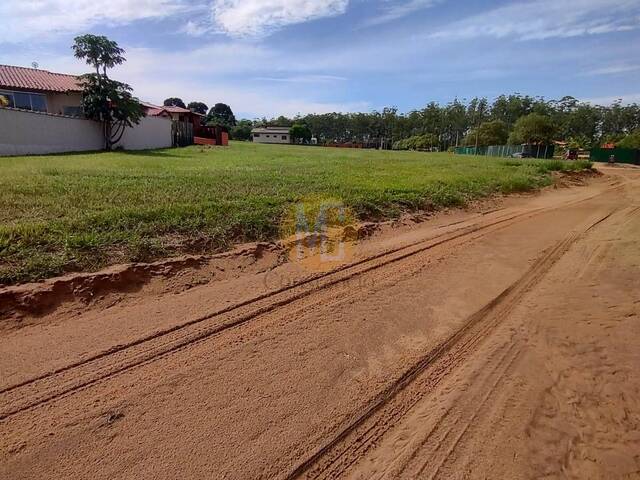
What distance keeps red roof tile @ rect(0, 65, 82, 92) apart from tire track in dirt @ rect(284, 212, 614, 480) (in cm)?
2267

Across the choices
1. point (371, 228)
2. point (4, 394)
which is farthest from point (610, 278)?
point (4, 394)

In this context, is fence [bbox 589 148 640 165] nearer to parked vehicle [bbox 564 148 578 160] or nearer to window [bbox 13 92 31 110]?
parked vehicle [bbox 564 148 578 160]

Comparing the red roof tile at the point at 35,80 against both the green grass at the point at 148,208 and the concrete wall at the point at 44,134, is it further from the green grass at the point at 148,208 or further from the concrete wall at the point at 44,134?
the green grass at the point at 148,208

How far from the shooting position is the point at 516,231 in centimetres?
709

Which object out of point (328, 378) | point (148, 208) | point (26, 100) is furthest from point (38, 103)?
point (328, 378)

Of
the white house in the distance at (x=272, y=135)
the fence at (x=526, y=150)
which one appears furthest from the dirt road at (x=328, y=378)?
the white house in the distance at (x=272, y=135)

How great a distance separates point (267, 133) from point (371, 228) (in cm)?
6809

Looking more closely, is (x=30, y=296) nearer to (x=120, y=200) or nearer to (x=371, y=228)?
(x=120, y=200)

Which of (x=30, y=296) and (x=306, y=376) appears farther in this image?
(x=30, y=296)

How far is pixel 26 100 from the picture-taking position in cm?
2102

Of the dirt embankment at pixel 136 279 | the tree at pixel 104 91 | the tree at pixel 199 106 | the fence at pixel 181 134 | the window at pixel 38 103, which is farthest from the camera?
the tree at pixel 199 106

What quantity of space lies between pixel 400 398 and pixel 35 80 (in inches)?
1043

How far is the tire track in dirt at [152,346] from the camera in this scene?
252cm

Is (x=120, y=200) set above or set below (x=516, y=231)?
above
